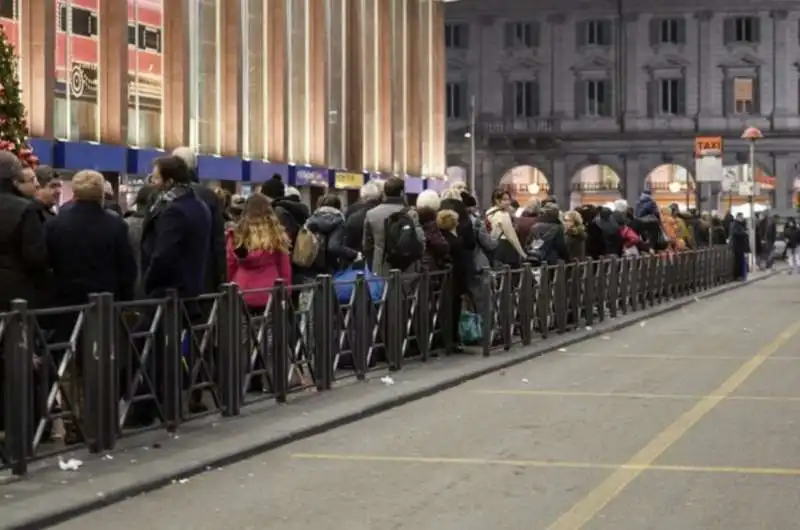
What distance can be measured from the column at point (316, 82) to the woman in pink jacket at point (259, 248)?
32.0 metres

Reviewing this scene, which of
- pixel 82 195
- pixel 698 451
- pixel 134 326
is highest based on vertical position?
pixel 82 195

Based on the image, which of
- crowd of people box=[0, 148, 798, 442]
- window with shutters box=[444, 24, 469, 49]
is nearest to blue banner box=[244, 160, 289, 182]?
crowd of people box=[0, 148, 798, 442]

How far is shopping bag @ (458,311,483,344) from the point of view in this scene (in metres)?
18.9

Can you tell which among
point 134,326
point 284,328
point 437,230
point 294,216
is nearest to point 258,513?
point 134,326

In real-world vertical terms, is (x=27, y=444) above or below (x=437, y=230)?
below

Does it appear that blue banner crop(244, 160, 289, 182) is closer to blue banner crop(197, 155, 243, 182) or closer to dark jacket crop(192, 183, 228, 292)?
blue banner crop(197, 155, 243, 182)

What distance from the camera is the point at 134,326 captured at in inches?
438

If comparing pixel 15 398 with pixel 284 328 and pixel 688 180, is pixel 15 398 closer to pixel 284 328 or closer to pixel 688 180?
pixel 284 328

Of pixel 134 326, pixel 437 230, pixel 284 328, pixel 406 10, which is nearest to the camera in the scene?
pixel 134 326

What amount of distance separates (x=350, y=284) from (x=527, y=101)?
7582 cm

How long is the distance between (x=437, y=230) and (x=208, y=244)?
228 inches

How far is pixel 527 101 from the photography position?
90188 millimetres

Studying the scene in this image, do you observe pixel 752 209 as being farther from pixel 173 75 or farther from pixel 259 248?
pixel 259 248

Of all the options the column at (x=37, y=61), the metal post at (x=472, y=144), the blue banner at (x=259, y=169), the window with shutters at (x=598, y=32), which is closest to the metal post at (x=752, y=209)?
the blue banner at (x=259, y=169)
